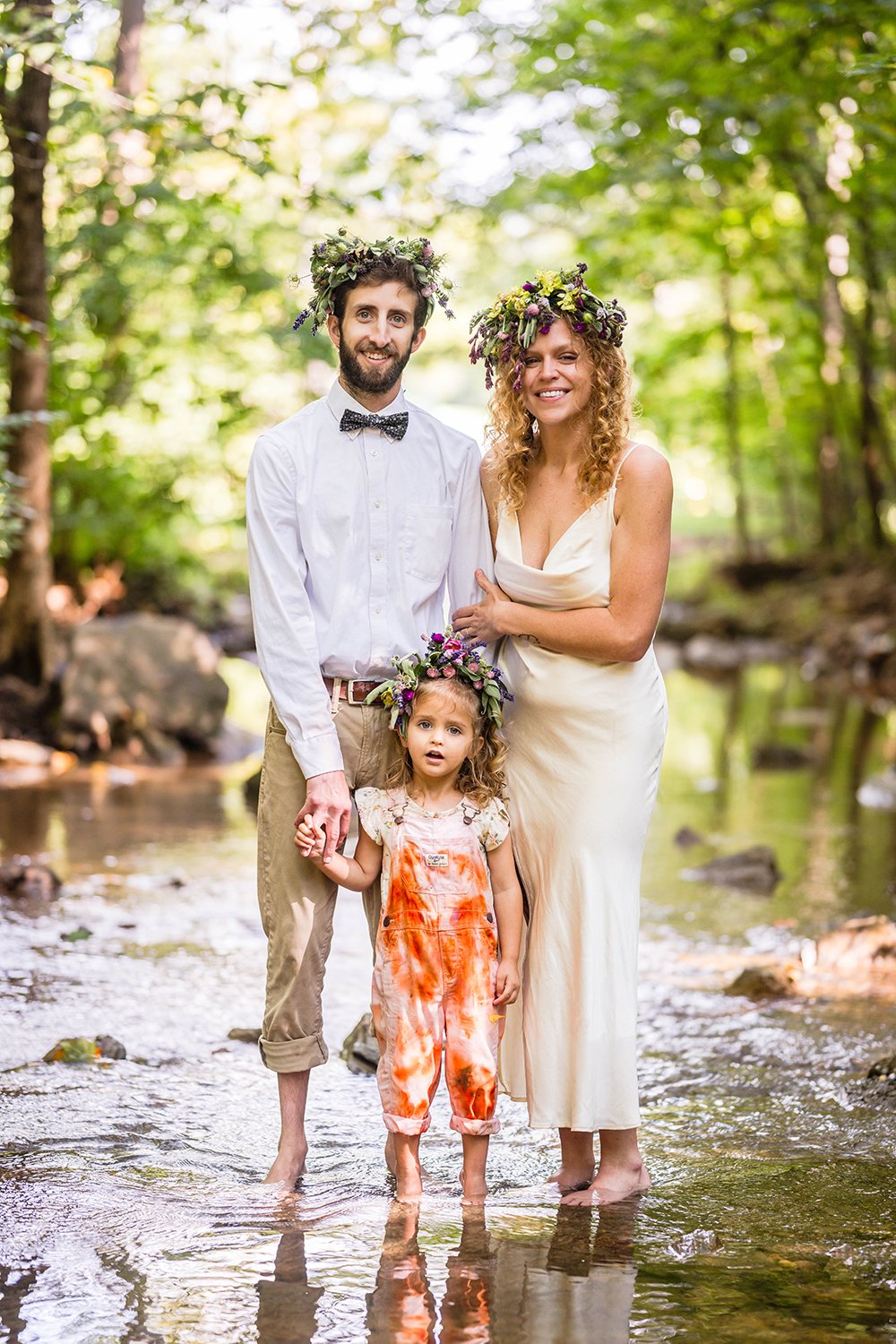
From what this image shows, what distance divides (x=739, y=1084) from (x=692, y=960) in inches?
65.6

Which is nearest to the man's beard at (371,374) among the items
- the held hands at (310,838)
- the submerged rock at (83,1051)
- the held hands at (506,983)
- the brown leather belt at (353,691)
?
the brown leather belt at (353,691)

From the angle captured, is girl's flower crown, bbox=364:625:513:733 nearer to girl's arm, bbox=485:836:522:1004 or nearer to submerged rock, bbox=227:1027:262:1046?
girl's arm, bbox=485:836:522:1004

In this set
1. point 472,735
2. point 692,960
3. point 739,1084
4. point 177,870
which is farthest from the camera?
point 177,870

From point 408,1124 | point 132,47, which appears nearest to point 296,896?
point 408,1124

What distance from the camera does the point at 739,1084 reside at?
4895 mm

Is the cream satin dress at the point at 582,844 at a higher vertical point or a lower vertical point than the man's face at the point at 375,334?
lower

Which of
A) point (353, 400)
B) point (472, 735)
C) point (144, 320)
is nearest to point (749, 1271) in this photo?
point (472, 735)

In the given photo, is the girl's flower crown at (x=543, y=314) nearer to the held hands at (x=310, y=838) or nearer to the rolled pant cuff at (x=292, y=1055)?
the held hands at (x=310, y=838)

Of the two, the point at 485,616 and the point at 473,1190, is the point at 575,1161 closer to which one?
the point at 473,1190

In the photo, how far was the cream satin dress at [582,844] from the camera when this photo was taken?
13.1ft

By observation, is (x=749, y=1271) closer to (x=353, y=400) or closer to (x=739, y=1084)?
(x=739, y=1084)

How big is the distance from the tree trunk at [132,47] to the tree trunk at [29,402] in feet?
8.27

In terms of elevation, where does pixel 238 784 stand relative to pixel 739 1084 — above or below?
above

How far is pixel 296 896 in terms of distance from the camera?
4.14 metres
